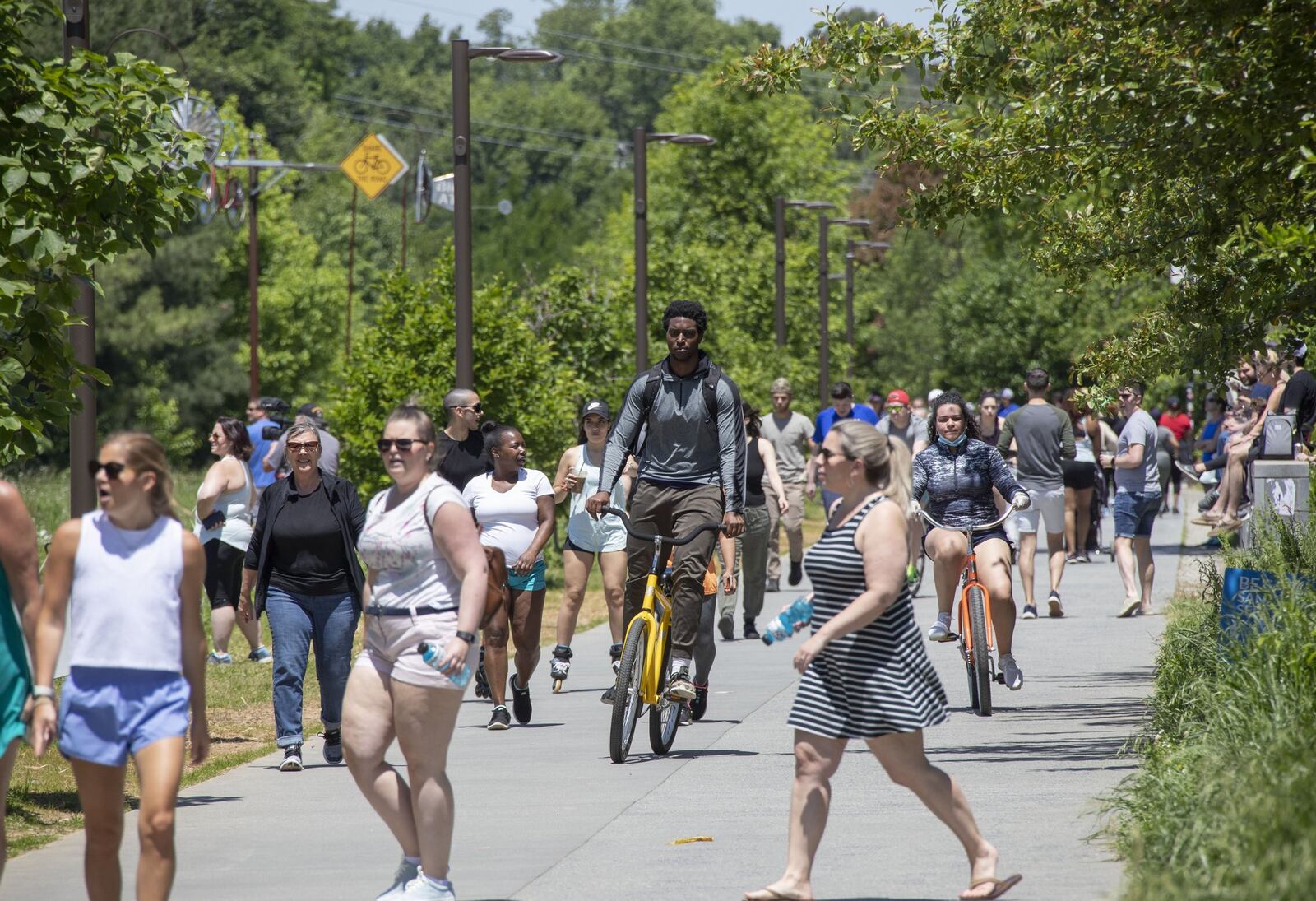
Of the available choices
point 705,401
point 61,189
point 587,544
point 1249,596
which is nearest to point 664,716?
point 705,401

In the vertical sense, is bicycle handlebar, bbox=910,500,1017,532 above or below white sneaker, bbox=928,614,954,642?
above

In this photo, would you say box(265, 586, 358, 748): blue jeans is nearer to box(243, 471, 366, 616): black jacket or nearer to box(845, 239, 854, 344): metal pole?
box(243, 471, 366, 616): black jacket

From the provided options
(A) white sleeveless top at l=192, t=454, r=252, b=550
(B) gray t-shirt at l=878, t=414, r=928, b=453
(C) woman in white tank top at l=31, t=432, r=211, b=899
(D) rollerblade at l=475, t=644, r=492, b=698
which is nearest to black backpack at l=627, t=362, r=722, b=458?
(D) rollerblade at l=475, t=644, r=492, b=698

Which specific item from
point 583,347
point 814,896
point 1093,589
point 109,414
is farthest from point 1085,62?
point 109,414

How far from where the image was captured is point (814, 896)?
6332 millimetres

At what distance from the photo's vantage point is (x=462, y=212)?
15.9 m

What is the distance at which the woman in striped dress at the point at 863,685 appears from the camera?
6012mm

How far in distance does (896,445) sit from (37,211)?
12.9ft

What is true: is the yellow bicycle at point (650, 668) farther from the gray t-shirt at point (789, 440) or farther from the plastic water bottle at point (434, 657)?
the gray t-shirt at point (789, 440)

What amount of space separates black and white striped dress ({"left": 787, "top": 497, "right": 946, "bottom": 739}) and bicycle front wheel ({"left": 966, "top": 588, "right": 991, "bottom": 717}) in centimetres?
473

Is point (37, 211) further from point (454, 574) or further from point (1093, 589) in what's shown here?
point (1093, 589)

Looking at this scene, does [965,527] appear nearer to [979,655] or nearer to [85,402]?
[979,655]

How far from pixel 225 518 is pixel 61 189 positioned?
502cm

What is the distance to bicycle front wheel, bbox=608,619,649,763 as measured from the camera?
30.4 ft
